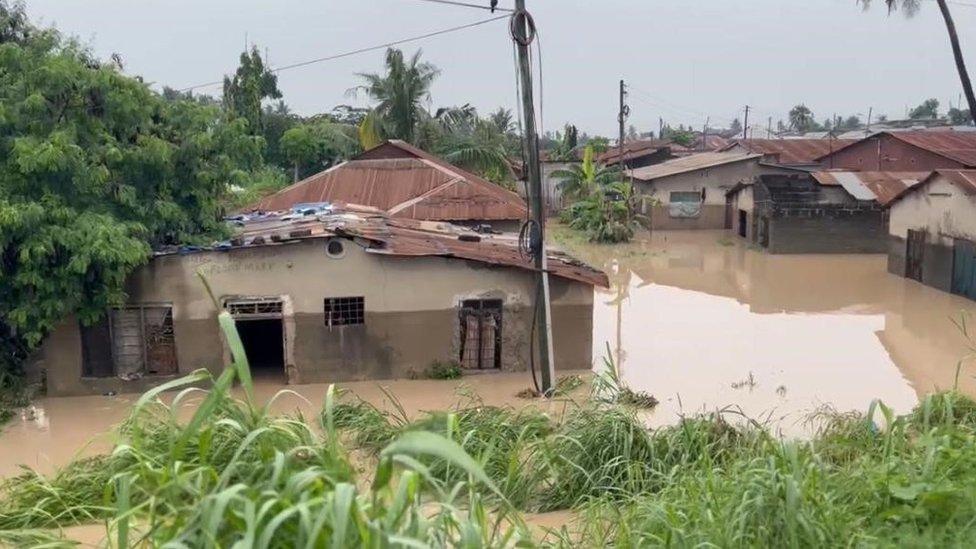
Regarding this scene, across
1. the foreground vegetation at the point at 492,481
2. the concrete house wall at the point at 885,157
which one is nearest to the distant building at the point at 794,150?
the concrete house wall at the point at 885,157

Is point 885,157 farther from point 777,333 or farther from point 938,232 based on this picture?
point 777,333

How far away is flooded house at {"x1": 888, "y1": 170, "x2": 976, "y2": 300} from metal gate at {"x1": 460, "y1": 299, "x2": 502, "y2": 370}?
12285 mm

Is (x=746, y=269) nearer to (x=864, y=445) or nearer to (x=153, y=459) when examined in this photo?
(x=864, y=445)

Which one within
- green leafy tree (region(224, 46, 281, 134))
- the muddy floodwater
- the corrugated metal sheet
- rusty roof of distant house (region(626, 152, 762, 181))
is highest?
green leafy tree (region(224, 46, 281, 134))

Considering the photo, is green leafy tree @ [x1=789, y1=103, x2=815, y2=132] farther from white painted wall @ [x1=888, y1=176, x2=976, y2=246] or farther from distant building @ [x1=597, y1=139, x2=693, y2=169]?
white painted wall @ [x1=888, y1=176, x2=976, y2=246]

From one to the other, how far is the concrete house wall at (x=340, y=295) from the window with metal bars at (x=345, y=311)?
77 millimetres

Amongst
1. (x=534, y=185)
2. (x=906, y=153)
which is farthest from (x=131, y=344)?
(x=906, y=153)

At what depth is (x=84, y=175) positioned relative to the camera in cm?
1197

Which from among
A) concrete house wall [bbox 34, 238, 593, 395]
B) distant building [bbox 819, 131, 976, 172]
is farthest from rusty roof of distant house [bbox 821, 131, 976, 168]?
concrete house wall [bbox 34, 238, 593, 395]

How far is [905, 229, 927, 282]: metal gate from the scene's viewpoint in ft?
74.0

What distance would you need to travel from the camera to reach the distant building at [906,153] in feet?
113

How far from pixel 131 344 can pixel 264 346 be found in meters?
3.06

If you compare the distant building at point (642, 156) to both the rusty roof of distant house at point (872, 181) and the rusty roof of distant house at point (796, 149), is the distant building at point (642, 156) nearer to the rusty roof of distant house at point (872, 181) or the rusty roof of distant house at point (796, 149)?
the rusty roof of distant house at point (796, 149)

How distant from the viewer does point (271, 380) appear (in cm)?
1399
